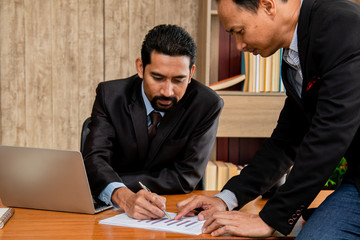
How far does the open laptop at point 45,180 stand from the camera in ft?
4.61

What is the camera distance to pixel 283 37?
55.9 inches

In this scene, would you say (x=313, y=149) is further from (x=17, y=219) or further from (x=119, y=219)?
(x=17, y=219)

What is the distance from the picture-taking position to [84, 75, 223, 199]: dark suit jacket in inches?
79.4

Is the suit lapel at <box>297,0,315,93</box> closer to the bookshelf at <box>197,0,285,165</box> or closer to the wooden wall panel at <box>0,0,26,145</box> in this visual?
the bookshelf at <box>197,0,285,165</box>

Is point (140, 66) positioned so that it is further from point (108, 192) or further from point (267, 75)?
point (267, 75)

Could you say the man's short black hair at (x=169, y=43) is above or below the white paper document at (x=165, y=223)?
above

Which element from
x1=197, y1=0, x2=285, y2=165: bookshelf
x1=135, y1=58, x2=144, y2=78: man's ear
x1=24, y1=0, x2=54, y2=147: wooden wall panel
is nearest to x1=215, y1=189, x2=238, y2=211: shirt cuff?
x1=135, y1=58, x2=144, y2=78: man's ear

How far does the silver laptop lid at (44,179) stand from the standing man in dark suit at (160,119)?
1.48 ft

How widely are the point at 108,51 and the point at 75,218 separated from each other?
2.10m

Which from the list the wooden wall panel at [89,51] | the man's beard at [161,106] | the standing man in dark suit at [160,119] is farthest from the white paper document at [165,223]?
the wooden wall panel at [89,51]

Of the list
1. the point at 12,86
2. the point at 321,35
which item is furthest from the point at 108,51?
the point at 321,35

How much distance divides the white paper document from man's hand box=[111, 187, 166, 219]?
0.06 feet

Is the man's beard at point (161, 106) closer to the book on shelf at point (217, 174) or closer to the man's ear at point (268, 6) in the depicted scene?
Answer: the man's ear at point (268, 6)

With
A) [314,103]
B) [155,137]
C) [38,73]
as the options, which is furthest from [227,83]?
[314,103]
